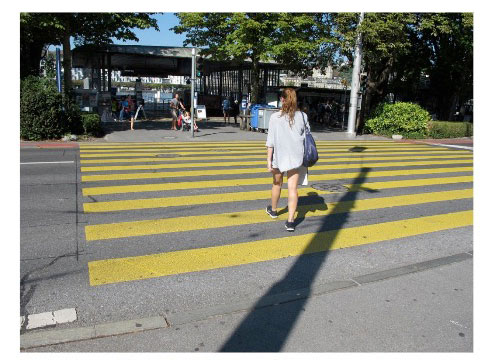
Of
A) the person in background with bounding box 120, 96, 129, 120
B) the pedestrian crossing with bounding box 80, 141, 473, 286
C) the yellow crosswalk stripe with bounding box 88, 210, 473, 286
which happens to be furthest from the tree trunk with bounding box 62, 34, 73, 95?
the yellow crosswalk stripe with bounding box 88, 210, 473, 286

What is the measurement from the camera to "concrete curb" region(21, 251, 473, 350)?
3.17m

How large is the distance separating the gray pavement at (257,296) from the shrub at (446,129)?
17.5 meters

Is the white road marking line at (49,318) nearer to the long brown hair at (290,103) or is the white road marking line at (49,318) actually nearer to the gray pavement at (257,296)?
the gray pavement at (257,296)

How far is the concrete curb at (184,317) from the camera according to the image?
317cm

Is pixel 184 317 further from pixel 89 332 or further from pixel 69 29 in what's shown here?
pixel 69 29

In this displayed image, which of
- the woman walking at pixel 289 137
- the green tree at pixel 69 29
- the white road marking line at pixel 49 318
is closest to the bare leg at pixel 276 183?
the woman walking at pixel 289 137

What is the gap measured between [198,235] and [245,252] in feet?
2.61

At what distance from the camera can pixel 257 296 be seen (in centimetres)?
392

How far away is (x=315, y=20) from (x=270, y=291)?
64.7 feet

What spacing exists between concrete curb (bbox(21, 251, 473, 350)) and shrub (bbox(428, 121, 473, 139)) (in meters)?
19.2

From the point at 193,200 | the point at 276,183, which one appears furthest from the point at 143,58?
the point at 276,183

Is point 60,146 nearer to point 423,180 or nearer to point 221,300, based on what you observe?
point 423,180

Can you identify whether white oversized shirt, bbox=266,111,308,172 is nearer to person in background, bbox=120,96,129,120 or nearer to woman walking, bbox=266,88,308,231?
woman walking, bbox=266,88,308,231
